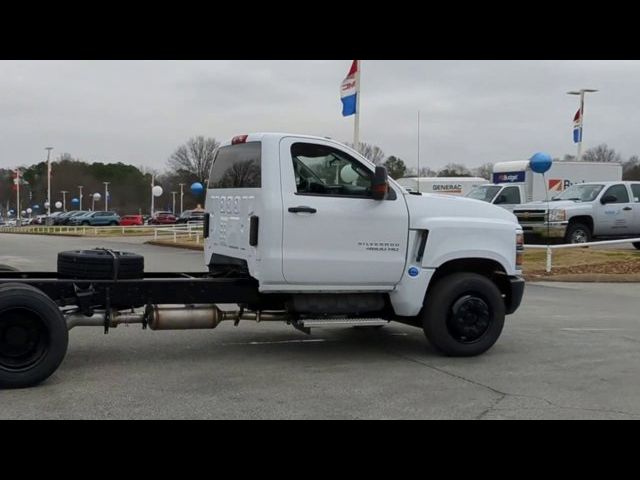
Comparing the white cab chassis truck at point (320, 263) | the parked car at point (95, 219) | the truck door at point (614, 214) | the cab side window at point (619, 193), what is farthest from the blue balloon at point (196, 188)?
the parked car at point (95, 219)

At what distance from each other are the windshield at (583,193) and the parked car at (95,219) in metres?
50.2

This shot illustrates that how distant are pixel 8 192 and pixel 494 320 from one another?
420 ft

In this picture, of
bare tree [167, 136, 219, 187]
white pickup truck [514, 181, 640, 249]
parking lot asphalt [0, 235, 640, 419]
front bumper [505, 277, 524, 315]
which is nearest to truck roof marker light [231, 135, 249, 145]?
parking lot asphalt [0, 235, 640, 419]

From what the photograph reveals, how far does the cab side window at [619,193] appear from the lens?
65.6 feet

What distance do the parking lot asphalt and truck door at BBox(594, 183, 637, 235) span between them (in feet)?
35.4

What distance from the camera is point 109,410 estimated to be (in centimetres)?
529

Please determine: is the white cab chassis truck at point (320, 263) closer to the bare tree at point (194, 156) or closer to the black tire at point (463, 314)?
the black tire at point (463, 314)

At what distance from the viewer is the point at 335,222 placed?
6.87 meters

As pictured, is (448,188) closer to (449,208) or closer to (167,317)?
(449,208)

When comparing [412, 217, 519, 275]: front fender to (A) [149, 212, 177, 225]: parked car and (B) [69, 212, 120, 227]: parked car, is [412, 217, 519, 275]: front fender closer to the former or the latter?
(B) [69, 212, 120, 227]: parked car

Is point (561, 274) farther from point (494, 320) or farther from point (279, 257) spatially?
point (279, 257)

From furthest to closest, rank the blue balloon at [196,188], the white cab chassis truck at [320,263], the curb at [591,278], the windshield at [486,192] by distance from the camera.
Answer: the blue balloon at [196,188] < the windshield at [486,192] < the curb at [591,278] < the white cab chassis truck at [320,263]

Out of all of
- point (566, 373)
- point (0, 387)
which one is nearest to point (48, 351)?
point (0, 387)

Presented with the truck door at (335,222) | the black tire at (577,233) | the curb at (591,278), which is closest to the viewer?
the truck door at (335,222)
